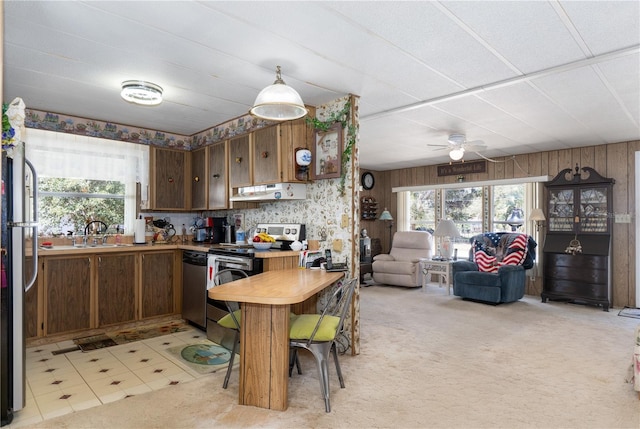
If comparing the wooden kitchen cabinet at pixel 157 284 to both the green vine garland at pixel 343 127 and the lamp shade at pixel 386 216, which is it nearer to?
the green vine garland at pixel 343 127

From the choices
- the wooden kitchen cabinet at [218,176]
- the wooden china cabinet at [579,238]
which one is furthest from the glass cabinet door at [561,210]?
the wooden kitchen cabinet at [218,176]

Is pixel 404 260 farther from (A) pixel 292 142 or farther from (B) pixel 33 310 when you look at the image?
(B) pixel 33 310

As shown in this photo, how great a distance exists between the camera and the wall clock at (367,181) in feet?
26.3

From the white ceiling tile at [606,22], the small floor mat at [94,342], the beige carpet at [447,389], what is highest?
the white ceiling tile at [606,22]

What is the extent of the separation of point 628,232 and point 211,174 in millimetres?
5864

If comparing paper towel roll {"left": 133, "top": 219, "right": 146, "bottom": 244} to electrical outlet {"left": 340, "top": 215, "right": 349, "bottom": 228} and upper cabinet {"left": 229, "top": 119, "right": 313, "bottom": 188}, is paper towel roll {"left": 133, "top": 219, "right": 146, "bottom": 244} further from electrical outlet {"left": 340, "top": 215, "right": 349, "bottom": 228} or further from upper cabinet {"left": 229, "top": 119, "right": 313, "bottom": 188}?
electrical outlet {"left": 340, "top": 215, "right": 349, "bottom": 228}

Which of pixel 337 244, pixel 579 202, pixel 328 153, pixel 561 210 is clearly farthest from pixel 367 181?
pixel 337 244

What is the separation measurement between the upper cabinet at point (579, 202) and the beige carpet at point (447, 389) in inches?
63.6

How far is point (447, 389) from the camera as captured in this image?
8.87ft

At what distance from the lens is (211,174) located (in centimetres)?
475

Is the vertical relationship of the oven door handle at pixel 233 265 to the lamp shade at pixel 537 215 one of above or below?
below

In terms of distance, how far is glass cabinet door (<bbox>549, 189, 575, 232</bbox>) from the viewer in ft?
18.5

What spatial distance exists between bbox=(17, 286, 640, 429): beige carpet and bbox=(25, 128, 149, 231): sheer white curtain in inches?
112

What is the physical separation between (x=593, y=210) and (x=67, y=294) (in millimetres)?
6753
